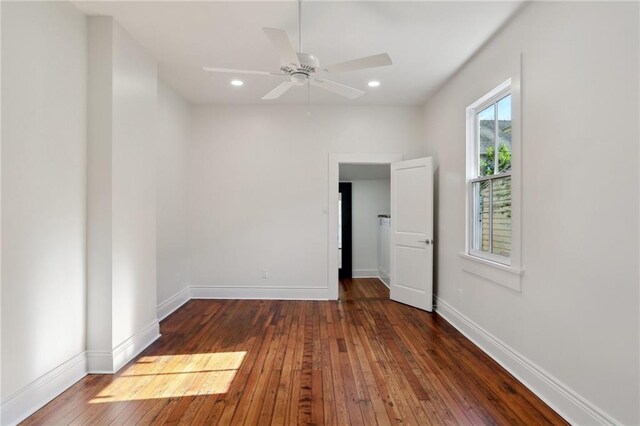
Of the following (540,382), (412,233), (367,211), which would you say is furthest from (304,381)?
(367,211)

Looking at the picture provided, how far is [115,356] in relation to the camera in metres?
2.53

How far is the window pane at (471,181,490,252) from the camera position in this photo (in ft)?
10.2

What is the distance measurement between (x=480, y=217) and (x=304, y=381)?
232 cm

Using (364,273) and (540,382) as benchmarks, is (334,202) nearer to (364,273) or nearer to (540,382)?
(364,273)

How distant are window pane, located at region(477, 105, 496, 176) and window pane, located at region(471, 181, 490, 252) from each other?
0.50 feet

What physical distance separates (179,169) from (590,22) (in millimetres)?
4260

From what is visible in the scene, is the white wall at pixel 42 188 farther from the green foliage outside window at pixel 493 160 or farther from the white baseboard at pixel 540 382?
the green foliage outside window at pixel 493 160

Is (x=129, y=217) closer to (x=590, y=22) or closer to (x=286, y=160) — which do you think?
(x=286, y=160)

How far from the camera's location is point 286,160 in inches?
182

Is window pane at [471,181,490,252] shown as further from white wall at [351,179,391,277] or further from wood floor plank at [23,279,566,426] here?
white wall at [351,179,391,277]

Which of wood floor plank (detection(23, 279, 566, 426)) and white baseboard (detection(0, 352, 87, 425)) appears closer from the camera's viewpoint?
white baseboard (detection(0, 352, 87, 425))

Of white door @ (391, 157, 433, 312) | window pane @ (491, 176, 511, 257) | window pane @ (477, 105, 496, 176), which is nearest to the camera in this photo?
window pane @ (491, 176, 511, 257)

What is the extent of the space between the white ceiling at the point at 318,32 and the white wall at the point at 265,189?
2.97ft

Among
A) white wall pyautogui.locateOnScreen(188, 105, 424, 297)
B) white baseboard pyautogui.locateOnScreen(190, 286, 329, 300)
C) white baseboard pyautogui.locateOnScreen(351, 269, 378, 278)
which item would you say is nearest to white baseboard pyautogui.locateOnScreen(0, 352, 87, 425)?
white baseboard pyautogui.locateOnScreen(190, 286, 329, 300)
